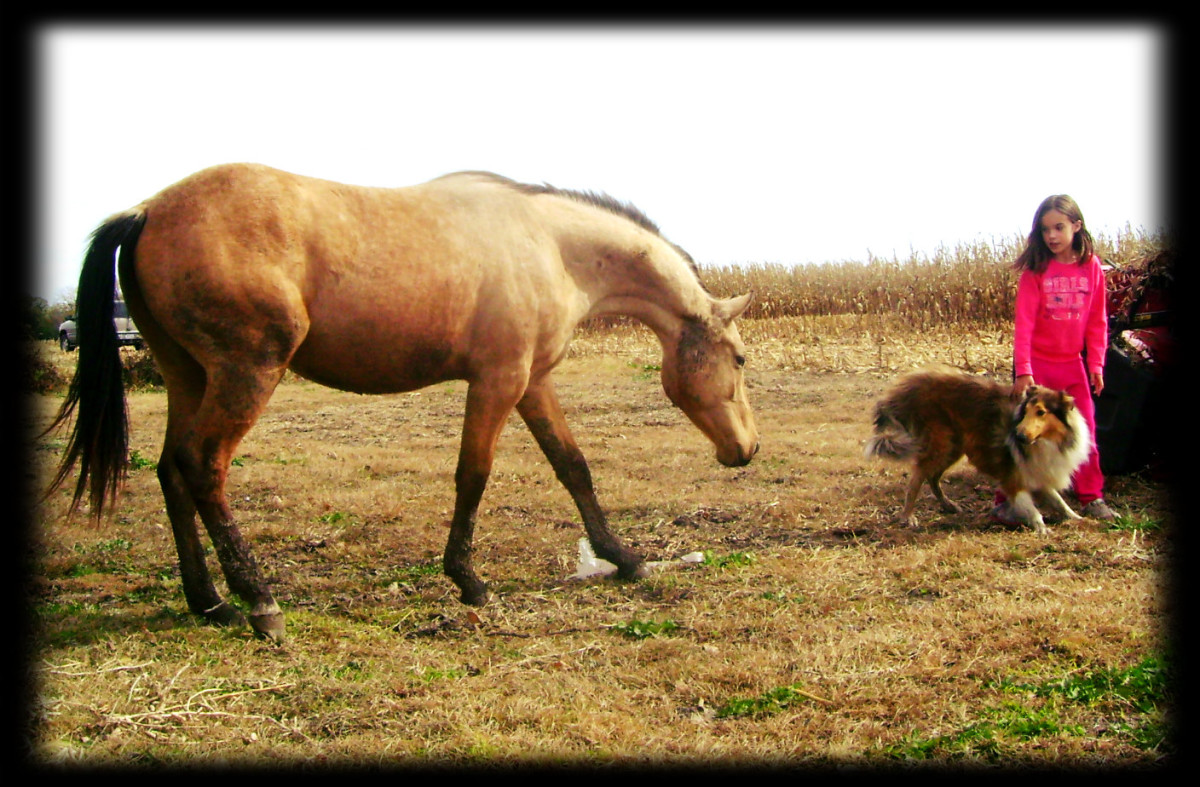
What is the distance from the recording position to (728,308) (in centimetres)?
562

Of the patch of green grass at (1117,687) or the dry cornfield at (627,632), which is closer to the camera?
the dry cornfield at (627,632)

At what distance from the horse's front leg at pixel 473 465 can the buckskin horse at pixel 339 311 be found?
1 cm

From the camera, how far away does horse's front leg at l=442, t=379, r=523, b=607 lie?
479 centimetres

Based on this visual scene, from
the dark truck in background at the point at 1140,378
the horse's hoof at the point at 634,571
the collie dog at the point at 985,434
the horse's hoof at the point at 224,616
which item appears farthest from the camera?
the dark truck in background at the point at 1140,378

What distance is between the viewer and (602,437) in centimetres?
988

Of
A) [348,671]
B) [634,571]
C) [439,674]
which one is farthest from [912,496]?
[348,671]

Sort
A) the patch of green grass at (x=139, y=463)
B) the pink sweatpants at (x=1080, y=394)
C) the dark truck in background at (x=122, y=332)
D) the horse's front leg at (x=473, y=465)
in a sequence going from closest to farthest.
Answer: the horse's front leg at (x=473, y=465) → the pink sweatpants at (x=1080, y=394) → the patch of green grass at (x=139, y=463) → the dark truck in background at (x=122, y=332)

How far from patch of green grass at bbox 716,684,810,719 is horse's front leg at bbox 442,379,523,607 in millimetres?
1795

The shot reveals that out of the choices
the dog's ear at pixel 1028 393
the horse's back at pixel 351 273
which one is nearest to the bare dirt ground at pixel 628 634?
the dog's ear at pixel 1028 393

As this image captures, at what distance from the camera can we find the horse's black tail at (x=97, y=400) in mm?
4273

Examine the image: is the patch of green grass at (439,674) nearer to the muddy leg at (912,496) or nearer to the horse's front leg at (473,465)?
the horse's front leg at (473,465)

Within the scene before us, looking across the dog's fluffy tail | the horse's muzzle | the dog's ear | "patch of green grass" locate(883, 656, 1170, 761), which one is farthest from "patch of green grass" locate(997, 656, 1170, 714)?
the dog's fluffy tail

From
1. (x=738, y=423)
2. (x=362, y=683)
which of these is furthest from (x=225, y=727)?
(x=738, y=423)

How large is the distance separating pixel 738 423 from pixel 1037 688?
2.55 m
